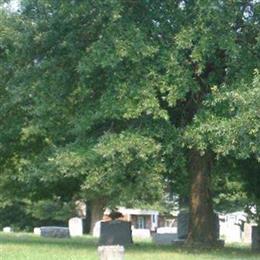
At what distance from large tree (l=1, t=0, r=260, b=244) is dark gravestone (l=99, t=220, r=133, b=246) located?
2.05 metres

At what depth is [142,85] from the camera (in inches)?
773

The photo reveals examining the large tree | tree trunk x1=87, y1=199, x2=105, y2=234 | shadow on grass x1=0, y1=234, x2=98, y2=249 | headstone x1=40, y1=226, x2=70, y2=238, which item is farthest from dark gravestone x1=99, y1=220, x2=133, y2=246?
tree trunk x1=87, y1=199, x2=105, y2=234

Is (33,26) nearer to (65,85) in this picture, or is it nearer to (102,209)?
(65,85)

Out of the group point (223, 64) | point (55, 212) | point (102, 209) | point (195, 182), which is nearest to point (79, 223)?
point (102, 209)

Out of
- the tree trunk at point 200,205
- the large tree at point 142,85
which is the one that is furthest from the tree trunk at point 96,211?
the large tree at point 142,85

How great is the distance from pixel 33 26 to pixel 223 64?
587 cm

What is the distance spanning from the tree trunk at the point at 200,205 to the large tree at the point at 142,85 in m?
0.03

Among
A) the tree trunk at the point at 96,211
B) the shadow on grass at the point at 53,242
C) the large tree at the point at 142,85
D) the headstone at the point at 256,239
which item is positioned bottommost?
Result: the shadow on grass at the point at 53,242

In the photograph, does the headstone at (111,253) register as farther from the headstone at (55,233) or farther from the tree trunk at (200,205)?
the headstone at (55,233)

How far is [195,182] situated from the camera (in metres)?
23.7

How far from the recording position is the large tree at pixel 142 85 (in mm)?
19281

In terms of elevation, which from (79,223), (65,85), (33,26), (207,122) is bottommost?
(79,223)

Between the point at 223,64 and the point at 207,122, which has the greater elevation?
the point at 223,64

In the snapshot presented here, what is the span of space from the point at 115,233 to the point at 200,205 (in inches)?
125
